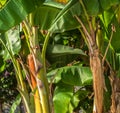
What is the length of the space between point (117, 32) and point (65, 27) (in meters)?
0.53

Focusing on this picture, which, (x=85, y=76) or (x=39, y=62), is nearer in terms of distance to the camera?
(x=39, y=62)

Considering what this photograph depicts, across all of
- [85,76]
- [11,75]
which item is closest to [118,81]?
[85,76]

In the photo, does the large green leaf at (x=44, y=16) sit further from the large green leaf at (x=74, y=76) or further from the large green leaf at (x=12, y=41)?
the large green leaf at (x=74, y=76)

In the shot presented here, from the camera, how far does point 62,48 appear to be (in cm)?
283

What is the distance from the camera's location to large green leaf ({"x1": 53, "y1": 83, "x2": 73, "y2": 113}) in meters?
2.79

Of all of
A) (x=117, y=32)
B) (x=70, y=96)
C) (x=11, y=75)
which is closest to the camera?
(x=117, y=32)

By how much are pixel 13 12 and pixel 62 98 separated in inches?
40.9

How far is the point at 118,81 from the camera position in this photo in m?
2.65

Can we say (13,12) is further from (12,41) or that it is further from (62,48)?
(62,48)

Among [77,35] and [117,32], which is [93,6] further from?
[77,35]

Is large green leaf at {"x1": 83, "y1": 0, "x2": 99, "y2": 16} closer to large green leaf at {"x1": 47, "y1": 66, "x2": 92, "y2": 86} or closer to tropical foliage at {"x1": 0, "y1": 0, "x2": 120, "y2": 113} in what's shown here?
tropical foliage at {"x1": 0, "y1": 0, "x2": 120, "y2": 113}

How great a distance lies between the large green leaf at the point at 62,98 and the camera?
279 centimetres

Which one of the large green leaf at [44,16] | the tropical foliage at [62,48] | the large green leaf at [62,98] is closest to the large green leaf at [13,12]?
the tropical foliage at [62,48]

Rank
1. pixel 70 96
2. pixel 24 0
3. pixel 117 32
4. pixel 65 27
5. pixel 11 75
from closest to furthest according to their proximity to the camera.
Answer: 1. pixel 24 0
2. pixel 65 27
3. pixel 117 32
4. pixel 70 96
5. pixel 11 75
